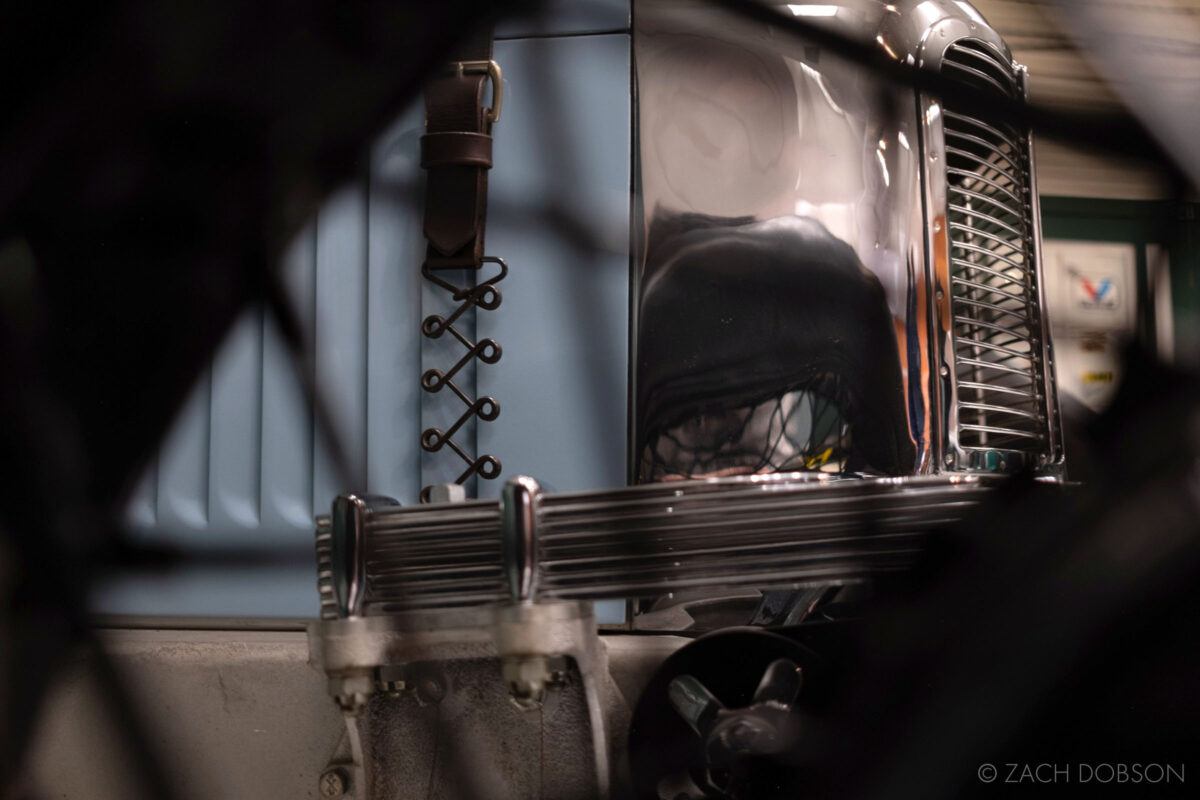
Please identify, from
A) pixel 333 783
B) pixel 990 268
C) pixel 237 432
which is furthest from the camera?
pixel 237 432

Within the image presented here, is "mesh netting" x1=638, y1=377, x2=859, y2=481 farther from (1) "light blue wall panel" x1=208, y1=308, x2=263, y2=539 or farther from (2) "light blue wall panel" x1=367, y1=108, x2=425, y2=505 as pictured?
(1) "light blue wall panel" x1=208, y1=308, x2=263, y2=539

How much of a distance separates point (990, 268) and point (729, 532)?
55cm

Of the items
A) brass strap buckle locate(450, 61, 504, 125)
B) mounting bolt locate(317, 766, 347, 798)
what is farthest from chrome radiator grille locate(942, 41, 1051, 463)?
mounting bolt locate(317, 766, 347, 798)

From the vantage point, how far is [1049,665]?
0.95 meters

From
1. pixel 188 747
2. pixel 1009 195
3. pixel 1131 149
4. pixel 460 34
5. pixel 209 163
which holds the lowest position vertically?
pixel 188 747

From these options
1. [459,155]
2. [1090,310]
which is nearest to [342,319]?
[459,155]

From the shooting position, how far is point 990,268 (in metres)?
1.27

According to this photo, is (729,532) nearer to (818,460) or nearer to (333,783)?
(818,460)

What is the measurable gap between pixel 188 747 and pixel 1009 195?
136 cm

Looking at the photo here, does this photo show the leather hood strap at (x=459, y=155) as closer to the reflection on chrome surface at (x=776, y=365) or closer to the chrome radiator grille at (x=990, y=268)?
the reflection on chrome surface at (x=776, y=365)

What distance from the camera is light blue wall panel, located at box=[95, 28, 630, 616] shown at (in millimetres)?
1534

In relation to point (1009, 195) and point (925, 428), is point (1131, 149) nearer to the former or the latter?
point (925, 428)

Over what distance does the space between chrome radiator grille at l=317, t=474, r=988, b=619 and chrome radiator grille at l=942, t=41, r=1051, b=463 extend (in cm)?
19

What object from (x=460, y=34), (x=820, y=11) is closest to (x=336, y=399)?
(x=460, y=34)
